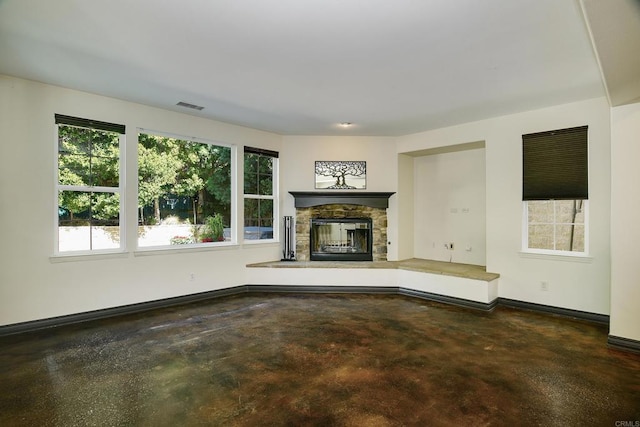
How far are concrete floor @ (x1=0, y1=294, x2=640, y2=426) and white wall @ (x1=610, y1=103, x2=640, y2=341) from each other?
0.43 metres

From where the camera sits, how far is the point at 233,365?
281 cm

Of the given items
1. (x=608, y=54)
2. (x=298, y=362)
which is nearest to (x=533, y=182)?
(x=608, y=54)

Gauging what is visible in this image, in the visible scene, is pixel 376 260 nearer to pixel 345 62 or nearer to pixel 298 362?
pixel 298 362

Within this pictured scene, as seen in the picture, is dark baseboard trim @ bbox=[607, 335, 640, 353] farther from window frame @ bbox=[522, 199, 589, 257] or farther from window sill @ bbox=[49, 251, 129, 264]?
window sill @ bbox=[49, 251, 129, 264]

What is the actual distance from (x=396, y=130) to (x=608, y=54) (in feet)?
11.1

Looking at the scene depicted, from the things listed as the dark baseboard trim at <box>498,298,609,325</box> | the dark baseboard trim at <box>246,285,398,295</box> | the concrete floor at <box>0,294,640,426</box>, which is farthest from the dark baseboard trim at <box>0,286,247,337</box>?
the dark baseboard trim at <box>498,298,609,325</box>

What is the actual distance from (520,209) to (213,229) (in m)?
4.64

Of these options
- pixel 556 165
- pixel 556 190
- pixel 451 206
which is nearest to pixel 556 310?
pixel 556 190

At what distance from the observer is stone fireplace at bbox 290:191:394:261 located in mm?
5816

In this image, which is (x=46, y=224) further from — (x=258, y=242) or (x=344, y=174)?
(x=344, y=174)

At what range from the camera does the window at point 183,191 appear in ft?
15.0

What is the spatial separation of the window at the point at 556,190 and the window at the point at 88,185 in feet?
18.3

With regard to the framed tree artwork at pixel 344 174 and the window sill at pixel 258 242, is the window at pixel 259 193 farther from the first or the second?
the framed tree artwork at pixel 344 174

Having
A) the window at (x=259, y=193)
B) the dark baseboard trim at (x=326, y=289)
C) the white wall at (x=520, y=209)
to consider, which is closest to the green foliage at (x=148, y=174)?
the window at (x=259, y=193)
